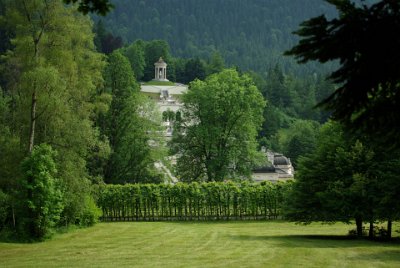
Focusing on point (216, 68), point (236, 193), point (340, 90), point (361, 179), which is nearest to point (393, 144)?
point (340, 90)

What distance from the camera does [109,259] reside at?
23844mm

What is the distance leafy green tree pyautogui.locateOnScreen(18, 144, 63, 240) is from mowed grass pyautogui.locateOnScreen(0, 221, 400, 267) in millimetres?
1058

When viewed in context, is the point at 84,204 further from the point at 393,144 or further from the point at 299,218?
the point at 393,144

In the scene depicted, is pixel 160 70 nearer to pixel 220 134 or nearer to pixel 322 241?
pixel 220 134

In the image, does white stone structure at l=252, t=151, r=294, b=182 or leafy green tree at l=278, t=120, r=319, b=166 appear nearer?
white stone structure at l=252, t=151, r=294, b=182

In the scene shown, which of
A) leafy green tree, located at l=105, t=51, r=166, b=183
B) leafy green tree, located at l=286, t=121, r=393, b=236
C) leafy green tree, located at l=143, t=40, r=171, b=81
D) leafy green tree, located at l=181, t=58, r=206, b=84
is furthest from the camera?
leafy green tree, located at l=143, t=40, r=171, b=81

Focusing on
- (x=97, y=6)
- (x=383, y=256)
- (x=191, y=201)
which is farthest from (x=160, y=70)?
(x=97, y=6)

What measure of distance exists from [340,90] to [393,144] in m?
1.19

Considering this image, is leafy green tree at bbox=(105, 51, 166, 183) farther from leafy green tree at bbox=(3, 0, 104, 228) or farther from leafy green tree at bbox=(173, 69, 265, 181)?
leafy green tree at bbox=(3, 0, 104, 228)

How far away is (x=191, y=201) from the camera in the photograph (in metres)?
53.2

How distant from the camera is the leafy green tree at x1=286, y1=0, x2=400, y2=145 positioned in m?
6.20

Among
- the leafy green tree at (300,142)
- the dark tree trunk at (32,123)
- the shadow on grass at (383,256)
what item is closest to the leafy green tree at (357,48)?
the shadow on grass at (383,256)

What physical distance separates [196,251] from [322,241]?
6.99 meters

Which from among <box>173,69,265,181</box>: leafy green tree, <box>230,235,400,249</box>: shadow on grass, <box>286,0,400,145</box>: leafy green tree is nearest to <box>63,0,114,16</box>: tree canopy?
<box>286,0,400,145</box>: leafy green tree
